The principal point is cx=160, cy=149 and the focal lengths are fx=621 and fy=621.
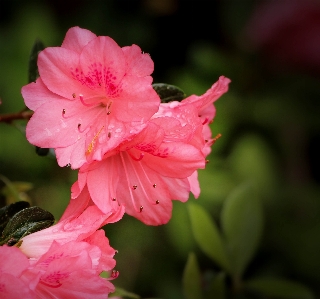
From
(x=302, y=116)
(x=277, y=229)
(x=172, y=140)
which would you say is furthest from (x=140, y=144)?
(x=302, y=116)

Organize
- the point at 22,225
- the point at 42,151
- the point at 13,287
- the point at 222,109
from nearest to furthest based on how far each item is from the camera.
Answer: the point at 13,287, the point at 22,225, the point at 42,151, the point at 222,109

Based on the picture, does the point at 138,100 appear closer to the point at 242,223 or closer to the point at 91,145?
the point at 91,145

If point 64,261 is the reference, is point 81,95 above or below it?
above

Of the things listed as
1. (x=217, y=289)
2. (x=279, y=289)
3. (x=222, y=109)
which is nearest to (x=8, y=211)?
(x=217, y=289)

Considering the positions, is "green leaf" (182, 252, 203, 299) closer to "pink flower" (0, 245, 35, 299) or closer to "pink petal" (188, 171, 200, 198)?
"pink petal" (188, 171, 200, 198)

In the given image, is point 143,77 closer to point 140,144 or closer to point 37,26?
point 140,144

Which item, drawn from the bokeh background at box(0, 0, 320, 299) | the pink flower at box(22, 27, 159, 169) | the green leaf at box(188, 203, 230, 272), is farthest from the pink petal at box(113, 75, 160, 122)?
the bokeh background at box(0, 0, 320, 299)

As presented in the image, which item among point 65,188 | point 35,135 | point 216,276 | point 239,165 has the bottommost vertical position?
point 65,188
